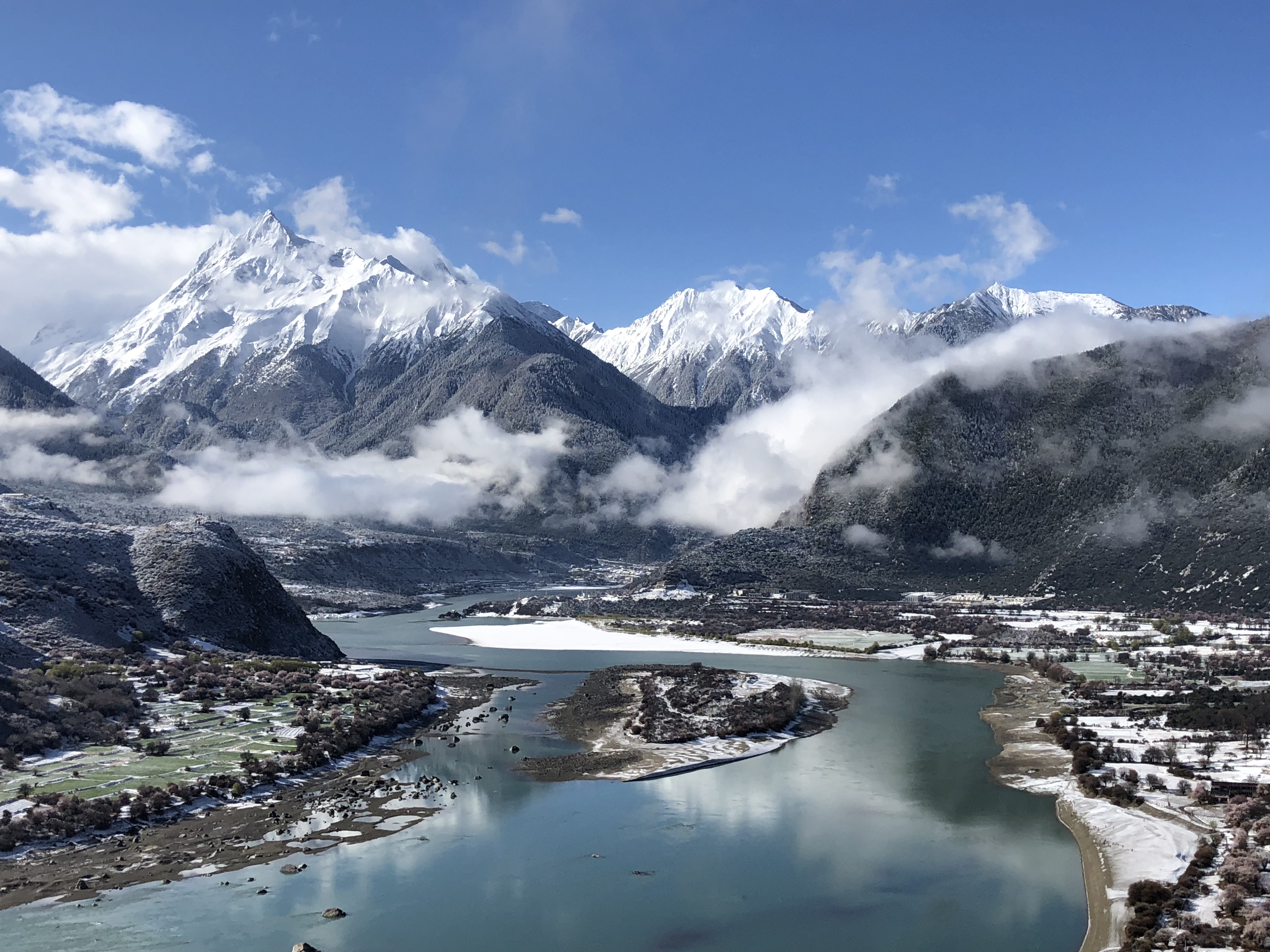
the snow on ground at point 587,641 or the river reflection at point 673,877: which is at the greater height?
the snow on ground at point 587,641

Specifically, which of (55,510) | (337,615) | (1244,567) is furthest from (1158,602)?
(55,510)

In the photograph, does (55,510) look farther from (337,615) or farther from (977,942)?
(977,942)

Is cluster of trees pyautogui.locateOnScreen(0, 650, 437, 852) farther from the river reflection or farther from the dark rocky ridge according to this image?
the river reflection

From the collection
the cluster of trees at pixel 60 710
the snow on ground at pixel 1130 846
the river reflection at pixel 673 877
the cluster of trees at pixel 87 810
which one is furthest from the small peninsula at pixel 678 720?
the cluster of trees at pixel 60 710

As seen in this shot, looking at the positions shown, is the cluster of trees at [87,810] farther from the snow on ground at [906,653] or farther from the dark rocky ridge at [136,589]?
the snow on ground at [906,653]

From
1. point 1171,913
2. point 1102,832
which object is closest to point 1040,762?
point 1102,832

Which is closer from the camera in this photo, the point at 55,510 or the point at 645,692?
the point at 645,692
